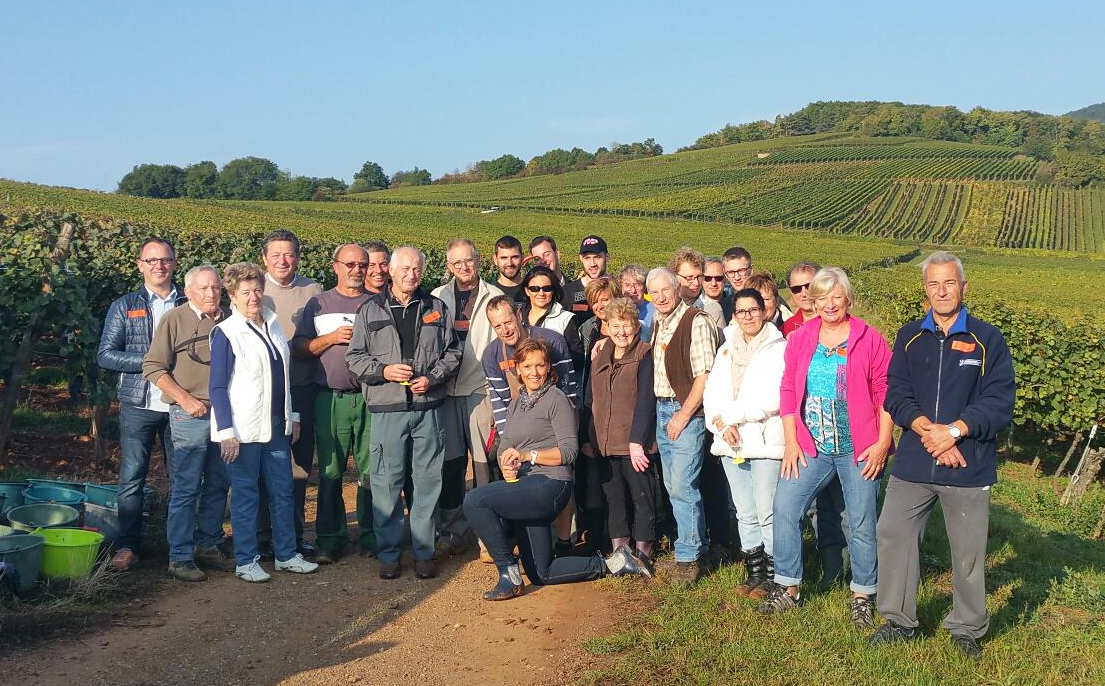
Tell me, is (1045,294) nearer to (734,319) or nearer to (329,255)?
(329,255)

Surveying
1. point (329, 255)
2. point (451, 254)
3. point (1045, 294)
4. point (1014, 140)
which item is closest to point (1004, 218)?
point (1045, 294)

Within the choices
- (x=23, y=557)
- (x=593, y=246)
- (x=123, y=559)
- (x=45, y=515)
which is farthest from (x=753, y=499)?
(x=45, y=515)

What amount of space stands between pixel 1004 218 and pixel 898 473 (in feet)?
252

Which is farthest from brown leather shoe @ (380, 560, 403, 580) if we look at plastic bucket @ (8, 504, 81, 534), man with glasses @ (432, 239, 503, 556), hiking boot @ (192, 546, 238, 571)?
plastic bucket @ (8, 504, 81, 534)

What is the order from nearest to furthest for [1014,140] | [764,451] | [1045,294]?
[764,451] < [1045,294] < [1014,140]

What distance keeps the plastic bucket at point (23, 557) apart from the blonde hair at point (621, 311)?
11.9ft

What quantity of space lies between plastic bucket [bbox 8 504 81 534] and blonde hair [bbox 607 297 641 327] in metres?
3.73

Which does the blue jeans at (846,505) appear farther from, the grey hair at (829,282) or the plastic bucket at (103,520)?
the plastic bucket at (103,520)

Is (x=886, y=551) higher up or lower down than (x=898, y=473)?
lower down

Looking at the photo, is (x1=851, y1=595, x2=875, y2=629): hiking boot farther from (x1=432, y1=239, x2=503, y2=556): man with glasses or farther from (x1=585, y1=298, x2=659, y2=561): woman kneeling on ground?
(x1=432, y1=239, x2=503, y2=556): man with glasses

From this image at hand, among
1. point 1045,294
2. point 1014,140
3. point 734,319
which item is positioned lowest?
point 1045,294

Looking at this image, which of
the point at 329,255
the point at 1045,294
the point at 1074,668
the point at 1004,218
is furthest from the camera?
the point at 1004,218

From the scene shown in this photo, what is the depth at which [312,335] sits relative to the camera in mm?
6707

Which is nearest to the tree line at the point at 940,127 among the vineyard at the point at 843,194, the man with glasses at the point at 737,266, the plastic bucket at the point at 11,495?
the vineyard at the point at 843,194
